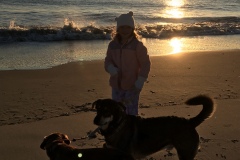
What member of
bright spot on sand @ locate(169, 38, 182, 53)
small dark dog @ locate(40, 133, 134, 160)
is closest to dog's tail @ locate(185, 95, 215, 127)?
small dark dog @ locate(40, 133, 134, 160)

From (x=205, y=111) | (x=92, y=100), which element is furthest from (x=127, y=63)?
(x=92, y=100)

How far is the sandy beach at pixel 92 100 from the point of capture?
562cm

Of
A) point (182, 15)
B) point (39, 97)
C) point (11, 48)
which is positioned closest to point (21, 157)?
point (39, 97)

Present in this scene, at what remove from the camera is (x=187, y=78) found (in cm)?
959

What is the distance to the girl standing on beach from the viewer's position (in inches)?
197

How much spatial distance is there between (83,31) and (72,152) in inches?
578

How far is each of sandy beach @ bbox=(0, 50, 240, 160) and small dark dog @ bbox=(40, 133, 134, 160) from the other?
0.90m

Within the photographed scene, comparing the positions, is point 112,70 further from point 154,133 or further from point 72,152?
point 72,152

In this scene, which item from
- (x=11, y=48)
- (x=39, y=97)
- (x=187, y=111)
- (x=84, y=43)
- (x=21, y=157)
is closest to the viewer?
(x=21, y=157)

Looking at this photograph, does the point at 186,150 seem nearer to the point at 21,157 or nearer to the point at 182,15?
the point at 21,157

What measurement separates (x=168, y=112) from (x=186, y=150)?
2.57 m

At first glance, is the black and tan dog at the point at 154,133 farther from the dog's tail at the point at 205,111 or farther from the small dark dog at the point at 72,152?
the small dark dog at the point at 72,152

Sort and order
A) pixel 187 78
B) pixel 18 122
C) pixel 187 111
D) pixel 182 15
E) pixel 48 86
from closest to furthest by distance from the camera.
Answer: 1. pixel 18 122
2. pixel 187 111
3. pixel 48 86
4. pixel 187 78
5. pixel 182 15

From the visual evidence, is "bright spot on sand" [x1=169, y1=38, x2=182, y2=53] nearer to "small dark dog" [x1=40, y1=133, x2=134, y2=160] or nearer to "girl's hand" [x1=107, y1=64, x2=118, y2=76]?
"girl's hand" [x1=107, y1=64, x2=118, y2=76]
